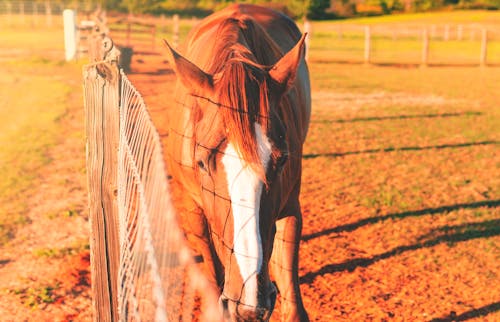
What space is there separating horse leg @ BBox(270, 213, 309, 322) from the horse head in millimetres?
1074

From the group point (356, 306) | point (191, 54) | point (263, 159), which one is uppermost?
point (191, 54)

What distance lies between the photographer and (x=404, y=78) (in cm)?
1862

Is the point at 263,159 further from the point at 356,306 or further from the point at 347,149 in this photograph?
the point at 347,149

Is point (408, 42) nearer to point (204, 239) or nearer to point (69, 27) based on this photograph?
point (69, 27)

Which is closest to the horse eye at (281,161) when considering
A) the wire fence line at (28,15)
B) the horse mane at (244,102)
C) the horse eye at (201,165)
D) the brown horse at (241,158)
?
the brown horse at (241,158)

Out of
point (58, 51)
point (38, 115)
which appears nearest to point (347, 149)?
point (38, 115)

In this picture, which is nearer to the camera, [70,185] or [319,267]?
[319,267]

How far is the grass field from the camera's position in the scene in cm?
419

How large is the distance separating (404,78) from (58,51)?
15250mm

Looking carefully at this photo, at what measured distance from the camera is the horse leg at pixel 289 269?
11.5 ft

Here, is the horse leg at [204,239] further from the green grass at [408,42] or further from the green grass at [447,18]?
the green grass at [447,18]

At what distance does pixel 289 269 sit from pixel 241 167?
5.01ft

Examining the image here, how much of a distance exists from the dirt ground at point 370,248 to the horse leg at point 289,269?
0.41m

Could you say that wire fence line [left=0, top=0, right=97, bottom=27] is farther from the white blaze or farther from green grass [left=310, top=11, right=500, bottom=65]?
the white blaze
